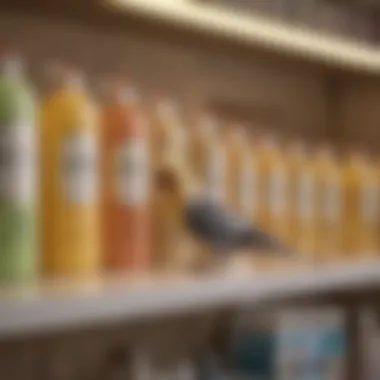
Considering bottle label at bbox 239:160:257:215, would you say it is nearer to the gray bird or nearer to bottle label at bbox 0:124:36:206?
the gray bird

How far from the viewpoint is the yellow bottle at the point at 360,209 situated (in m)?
1.71

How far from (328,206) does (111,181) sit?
0.62 m

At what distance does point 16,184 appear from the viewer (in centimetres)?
100

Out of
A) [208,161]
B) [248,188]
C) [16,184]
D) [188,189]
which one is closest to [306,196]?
[248,188]

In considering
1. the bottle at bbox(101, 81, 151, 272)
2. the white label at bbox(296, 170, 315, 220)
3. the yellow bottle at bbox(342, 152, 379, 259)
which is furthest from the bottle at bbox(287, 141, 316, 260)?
the bottle at bbox(101, 81, 151, 272)

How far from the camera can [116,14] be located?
140 centimetres

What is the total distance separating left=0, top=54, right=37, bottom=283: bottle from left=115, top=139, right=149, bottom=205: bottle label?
16 centimetres

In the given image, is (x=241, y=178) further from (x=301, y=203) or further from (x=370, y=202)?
(x=370, y=202)

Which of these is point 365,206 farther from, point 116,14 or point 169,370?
point 116,14

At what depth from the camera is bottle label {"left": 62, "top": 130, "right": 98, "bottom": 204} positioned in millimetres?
1091

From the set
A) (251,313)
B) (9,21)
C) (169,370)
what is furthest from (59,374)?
(9,21)

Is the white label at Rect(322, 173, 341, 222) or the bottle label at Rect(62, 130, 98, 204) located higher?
A: the bottle label at Rect(62, 130, 98, 204)

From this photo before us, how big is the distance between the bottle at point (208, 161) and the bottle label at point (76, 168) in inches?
13.4

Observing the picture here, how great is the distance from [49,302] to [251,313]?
0.86 metres
